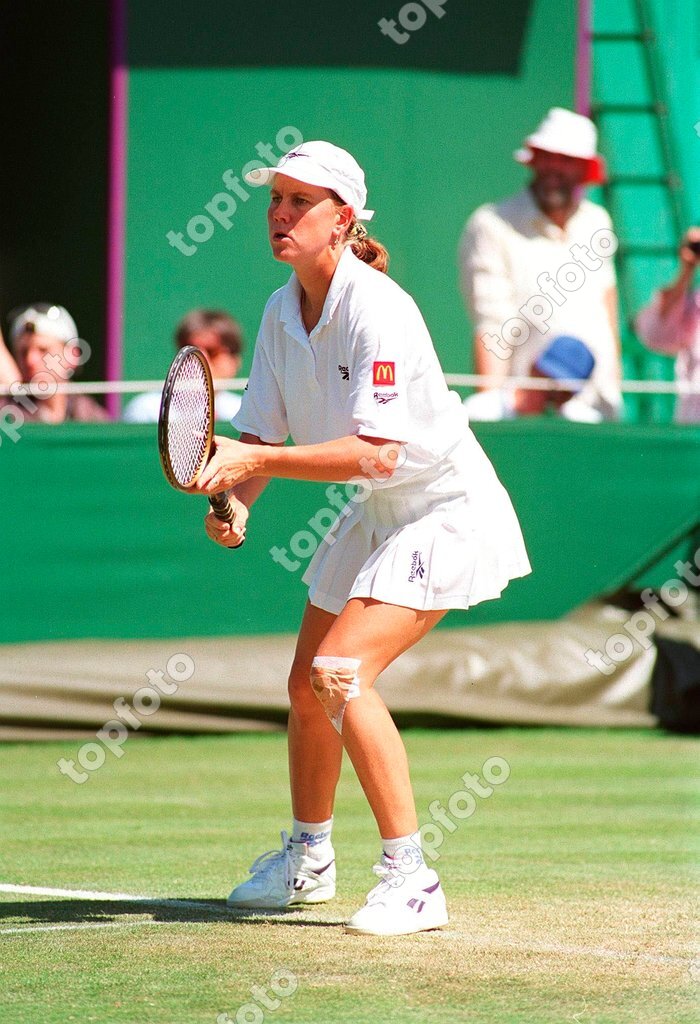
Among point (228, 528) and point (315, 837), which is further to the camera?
point (315, 837)

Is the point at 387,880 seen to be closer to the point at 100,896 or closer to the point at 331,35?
the point at 100,896

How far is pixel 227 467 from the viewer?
4719mm

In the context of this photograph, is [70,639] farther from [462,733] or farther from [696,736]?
[696,736]

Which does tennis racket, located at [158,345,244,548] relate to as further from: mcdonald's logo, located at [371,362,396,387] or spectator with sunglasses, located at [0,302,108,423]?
spectator with sunglasses, located at [0,302,108,423]

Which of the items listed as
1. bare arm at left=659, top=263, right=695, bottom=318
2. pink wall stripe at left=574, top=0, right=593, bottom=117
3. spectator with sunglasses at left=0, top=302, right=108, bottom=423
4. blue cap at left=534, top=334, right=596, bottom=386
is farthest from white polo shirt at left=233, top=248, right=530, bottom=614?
pink wall stripe at left=574, top=0, right=593, bottom=117

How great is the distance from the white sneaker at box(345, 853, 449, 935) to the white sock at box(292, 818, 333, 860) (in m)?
0.41

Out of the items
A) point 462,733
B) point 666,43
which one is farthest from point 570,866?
point 666,43

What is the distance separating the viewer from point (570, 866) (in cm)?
607

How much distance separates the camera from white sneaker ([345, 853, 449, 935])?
4871 mm

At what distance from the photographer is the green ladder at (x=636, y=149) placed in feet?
49.5

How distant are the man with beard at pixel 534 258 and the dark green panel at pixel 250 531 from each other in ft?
2.03

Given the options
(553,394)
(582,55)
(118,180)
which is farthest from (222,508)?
(582,55)

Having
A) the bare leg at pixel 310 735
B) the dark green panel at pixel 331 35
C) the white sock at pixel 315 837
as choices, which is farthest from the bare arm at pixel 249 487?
the dark green panel at pixel 331 35

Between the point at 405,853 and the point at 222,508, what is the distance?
3.28 feet
